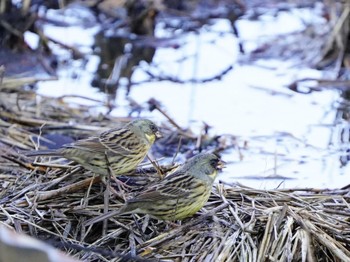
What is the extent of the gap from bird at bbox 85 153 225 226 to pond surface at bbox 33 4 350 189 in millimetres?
1518

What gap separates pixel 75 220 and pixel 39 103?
354 cm

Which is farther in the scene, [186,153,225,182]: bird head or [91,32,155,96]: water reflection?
[91,32,155,96]: water reflection

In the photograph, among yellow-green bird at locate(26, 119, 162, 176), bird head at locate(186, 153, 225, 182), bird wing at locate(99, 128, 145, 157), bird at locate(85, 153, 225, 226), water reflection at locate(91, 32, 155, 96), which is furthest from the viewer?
water reflection at locate(91, 32, 155, 96)

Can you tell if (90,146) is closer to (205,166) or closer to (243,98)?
(205,166)

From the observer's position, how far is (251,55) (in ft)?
38.3

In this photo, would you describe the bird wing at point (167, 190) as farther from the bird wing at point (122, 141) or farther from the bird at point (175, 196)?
the bird wing at point (122, 141)

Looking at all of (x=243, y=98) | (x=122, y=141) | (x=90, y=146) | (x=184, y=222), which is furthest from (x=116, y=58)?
(x=184, y=222)

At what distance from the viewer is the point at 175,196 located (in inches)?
201

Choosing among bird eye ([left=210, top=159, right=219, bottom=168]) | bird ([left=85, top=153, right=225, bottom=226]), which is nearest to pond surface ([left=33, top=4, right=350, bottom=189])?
bird eye ([left=210, top=159, right=219, bottom=168])

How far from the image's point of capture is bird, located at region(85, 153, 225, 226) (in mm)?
5035

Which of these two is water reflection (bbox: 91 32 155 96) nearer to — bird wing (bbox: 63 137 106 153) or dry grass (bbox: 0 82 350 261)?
bird wing (bbox: 63 137 106 153)

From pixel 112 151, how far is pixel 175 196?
0.83 m

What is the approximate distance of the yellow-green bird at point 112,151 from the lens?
5695 mm

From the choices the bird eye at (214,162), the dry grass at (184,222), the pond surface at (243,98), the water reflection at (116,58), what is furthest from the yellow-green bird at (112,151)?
the water reflection at (116,58)
